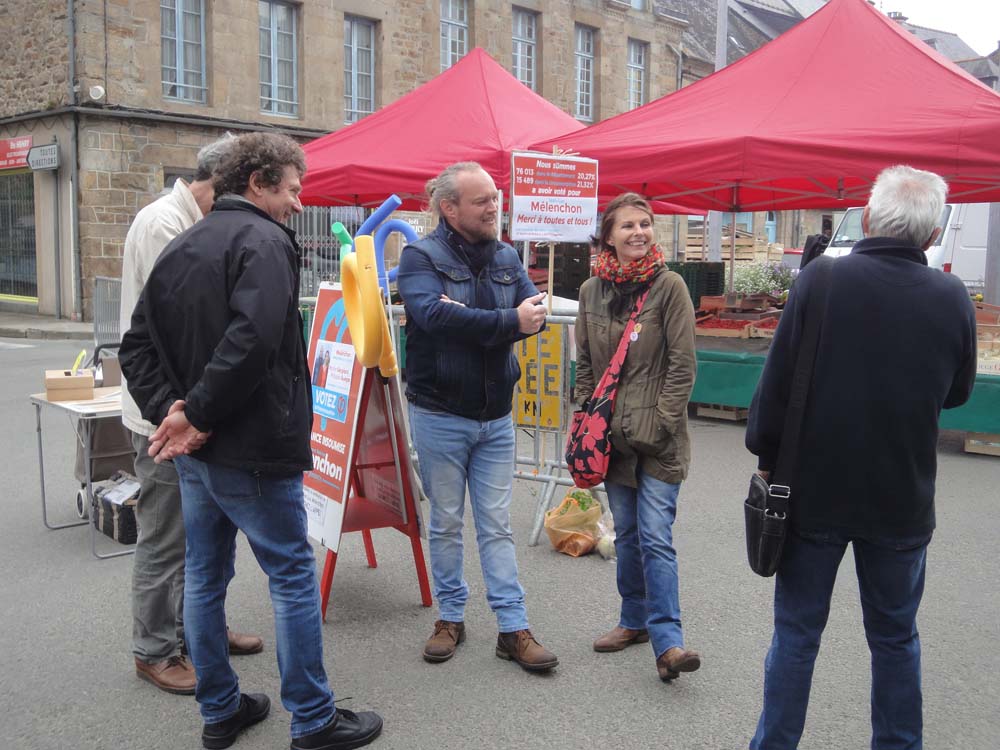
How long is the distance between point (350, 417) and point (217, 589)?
1319 mm

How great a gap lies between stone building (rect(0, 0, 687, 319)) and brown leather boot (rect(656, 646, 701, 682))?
16612 millimetres

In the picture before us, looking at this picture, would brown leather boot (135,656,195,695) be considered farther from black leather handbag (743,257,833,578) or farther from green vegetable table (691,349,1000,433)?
green vegetable table (691,349,1000,433)

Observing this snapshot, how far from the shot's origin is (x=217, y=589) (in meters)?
3.10

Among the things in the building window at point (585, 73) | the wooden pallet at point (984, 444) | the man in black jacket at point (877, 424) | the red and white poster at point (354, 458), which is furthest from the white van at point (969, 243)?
the man in black jacket at point (877, 424)

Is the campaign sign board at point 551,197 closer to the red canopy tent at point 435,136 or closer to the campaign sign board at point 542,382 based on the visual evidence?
the campaign sign board at point 542,382

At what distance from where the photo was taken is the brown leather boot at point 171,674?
353 centimetres

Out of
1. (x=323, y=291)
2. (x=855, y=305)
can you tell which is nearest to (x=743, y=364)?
(x=323, y=291)

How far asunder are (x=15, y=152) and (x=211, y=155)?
59.9ft

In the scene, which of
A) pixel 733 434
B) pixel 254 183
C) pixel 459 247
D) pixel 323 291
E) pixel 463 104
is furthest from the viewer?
pixel 463 104

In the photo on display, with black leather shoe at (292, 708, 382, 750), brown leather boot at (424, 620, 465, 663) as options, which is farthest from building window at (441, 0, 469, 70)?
black leather shoe at (292, 708, 382, 750)

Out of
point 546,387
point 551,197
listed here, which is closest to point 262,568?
point 546,387

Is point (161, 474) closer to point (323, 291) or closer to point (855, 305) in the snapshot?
point (323, 291)

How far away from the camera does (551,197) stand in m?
5.80

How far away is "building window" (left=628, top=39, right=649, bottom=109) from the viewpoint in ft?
91.7
